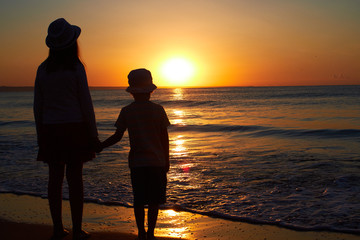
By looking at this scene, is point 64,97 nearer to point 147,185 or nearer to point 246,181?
point 147,185

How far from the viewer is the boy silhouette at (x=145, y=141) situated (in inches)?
120

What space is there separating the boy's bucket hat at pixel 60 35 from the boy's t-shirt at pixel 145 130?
76 cm

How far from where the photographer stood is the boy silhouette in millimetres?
3055

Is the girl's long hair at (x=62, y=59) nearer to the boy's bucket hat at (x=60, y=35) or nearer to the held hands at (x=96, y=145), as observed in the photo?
the boy's bucket hat at (x=60, y=35)

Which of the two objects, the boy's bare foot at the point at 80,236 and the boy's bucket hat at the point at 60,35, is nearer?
the boy's bucket hat at the point at 60,35

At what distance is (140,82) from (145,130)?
0.42 m

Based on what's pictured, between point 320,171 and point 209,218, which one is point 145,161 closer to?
point 209,218

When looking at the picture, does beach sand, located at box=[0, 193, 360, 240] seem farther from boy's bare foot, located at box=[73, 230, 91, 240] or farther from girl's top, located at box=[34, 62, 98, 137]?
girl's top, located at box=[34, 62, 98, 137]

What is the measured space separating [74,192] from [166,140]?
0.94 m

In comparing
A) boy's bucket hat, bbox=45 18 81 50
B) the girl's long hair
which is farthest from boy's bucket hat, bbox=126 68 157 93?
boy's bucket hat, bbox=45 18 81 50

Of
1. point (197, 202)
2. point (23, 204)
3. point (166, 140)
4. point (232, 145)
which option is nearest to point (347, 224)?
point (197, 202)

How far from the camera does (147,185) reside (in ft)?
10.3

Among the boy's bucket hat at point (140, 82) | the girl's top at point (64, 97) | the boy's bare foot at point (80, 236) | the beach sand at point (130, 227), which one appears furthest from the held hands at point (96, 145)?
the beach sand at point (130, 227)

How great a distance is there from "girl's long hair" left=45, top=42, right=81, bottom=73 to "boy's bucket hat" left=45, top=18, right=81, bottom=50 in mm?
43
